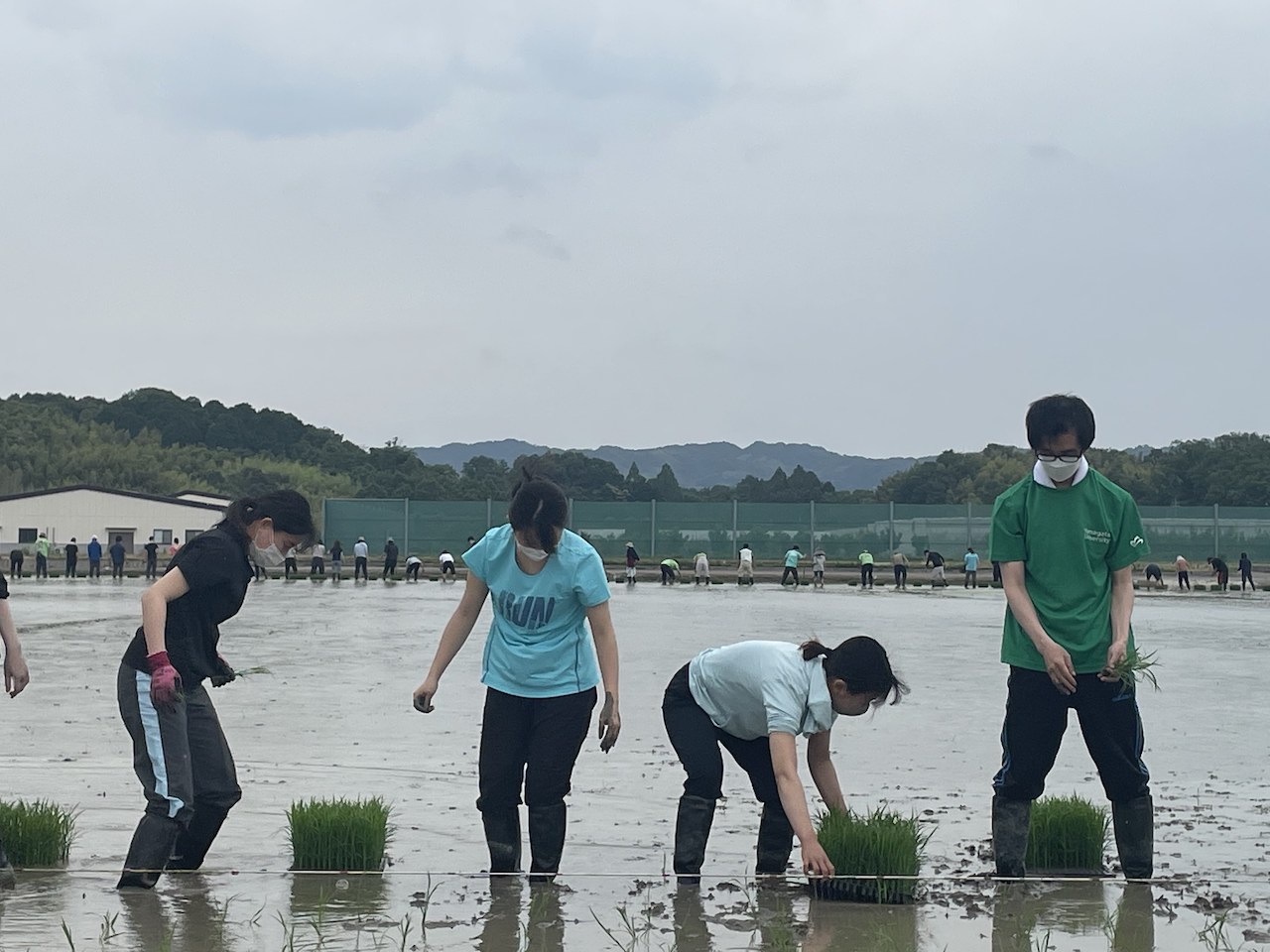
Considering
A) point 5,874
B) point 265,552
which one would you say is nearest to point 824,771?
point 265,552

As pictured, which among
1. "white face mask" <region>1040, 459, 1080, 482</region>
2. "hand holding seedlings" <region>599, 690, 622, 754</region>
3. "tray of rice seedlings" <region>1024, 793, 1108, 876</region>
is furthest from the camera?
"tray of rice seedlings" <region>1024, 793, 1108, 876</region>

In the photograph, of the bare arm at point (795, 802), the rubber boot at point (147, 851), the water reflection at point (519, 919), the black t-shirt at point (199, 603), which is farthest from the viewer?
the black t-shirt at point (199, 603)

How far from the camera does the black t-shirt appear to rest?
6.37m

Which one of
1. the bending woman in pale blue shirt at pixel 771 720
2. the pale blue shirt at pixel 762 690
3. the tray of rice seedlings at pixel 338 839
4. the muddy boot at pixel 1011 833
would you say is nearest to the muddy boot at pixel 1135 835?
the muddy boot at pixel 1011 833

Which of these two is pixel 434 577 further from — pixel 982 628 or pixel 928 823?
pixel 928 823

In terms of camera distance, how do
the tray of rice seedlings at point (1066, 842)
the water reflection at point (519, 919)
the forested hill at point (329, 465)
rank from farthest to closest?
the forested hill at point (329, 465)
the tray of rice seedlings at point (1066, 842)
the water reflection at point (519, 919)

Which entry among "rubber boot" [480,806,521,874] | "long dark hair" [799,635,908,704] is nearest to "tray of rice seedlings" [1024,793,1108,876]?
"long dark hair" [799,635,908,704]

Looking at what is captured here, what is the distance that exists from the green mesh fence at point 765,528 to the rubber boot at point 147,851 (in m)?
61.6

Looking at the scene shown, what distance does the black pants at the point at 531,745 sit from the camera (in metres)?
6.72

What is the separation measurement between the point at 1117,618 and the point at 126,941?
12.2 feet

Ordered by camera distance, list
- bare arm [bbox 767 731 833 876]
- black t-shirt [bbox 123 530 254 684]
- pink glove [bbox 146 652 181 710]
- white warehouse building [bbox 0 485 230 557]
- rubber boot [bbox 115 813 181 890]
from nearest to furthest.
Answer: bare arm [bbox 767 731 833 876] < pink glove [bbox 146 652 181 710] < rubber boot [bbox 115 813 181 890] < black t-shirt [bbox 123 530 254 684] < white warehouse building [bbox 0 485 230 557]

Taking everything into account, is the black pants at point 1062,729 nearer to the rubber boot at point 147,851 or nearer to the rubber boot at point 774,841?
the rubber boot at point 774,841

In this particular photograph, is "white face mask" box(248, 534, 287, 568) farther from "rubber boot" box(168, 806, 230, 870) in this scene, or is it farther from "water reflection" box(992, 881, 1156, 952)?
"water reflection" box(992, 881, 1156, 952)

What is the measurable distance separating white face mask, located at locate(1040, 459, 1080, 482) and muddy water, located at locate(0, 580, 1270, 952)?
1.56 metres
